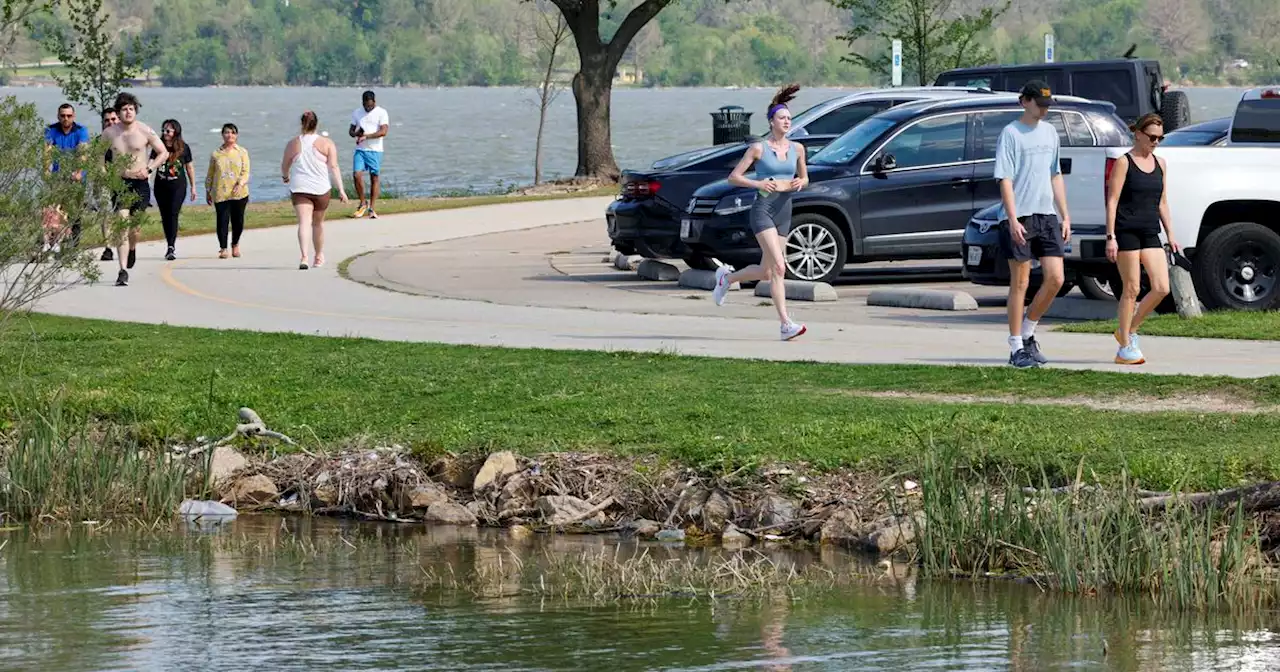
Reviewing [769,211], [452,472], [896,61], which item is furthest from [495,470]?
[896,61]

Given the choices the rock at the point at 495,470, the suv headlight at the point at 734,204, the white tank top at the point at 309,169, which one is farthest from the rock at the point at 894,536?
the white tank top at the point at 309,169

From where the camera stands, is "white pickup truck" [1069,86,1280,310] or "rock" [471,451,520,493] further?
"white pickup truck" [1069,86,1280,310]

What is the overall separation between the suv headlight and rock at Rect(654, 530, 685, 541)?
379 inches

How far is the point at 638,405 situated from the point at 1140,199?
3577 millimetres

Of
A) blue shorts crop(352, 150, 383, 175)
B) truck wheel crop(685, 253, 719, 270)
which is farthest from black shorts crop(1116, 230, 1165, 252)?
blue shorts crop(352, 150, 383, 175)

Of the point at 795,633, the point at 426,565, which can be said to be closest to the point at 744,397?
the point at 426,565

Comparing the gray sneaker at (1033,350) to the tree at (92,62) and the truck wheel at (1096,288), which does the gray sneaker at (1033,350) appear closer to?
the truck wheel at (1096,288)

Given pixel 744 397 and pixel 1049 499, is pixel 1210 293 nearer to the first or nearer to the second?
pixel 744 397

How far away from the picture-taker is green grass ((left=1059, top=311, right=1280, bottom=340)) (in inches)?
609

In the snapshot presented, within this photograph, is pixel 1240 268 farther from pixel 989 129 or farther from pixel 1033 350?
pixel 989 129

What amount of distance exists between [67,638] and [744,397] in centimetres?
501

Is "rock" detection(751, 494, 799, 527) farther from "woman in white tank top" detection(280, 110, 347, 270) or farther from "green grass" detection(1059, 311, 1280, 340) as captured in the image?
"woman in white tank top" detection(280, 110, 347, 270)

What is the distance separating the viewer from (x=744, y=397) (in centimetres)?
1264

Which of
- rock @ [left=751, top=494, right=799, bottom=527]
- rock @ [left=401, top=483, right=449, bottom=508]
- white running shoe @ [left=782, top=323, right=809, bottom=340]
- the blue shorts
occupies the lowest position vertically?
rock @ [left=401, top=483, right=449, bottom=508]
